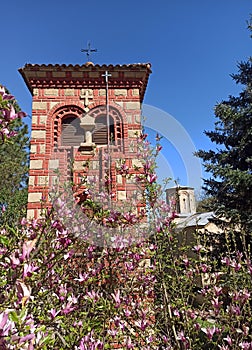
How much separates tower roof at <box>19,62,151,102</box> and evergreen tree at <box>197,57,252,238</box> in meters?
3.14

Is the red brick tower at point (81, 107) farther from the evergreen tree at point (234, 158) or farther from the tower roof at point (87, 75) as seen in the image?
the evergreen tree at point (234, 158)

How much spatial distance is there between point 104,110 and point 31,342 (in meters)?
4.87

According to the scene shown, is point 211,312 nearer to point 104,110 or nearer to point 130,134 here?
point 130,134

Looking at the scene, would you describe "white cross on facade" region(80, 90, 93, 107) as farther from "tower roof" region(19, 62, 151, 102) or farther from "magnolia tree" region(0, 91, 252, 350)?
"magnolia tree" region(0, 91, 252, 350)

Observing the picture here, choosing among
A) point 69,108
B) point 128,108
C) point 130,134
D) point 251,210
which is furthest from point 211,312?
point 251,210

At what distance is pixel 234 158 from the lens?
7793mm

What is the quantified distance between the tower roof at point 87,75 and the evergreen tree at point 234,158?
124 inches

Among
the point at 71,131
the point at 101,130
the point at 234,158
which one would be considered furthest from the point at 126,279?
the point at 234,158

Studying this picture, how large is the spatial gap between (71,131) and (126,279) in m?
3.28

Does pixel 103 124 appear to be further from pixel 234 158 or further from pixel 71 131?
pixel 234 158

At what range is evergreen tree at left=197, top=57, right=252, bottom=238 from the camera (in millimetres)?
7034

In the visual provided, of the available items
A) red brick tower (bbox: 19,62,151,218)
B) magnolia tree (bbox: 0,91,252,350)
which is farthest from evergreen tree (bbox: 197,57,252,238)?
magnolia tree (bbox: 0,91,252,350)

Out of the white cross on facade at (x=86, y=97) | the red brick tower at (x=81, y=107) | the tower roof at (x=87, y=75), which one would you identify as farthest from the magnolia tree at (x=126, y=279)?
the tower roof at (x=87, y=75)

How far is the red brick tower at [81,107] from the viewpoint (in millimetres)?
5320
